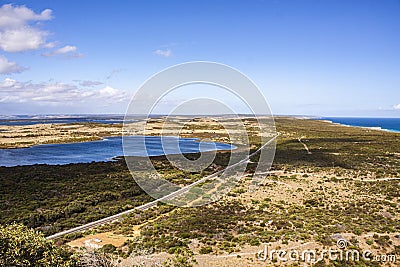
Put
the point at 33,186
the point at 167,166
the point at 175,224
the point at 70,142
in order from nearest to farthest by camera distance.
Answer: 1. the point at 175,224
2. the point at 33,186
3. the point at 167,166
4. the point at 70,142

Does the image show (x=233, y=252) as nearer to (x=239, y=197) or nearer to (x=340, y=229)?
(x=340, y=229)

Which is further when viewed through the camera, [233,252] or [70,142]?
[70,142]

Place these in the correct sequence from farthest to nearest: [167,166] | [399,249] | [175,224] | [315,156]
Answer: [315,156], [167,166], [175,224], [399,249]

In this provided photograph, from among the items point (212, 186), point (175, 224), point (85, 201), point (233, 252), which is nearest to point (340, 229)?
point (233, 252)

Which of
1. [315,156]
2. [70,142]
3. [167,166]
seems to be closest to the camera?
[167,166]

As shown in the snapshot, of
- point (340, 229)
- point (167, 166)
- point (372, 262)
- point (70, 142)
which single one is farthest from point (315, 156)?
point (70, 142)

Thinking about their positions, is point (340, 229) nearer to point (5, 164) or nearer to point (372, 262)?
point (372, 262)

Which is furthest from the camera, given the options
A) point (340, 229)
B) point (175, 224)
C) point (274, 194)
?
point (274, 194)

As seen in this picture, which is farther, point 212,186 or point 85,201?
point 212,186
